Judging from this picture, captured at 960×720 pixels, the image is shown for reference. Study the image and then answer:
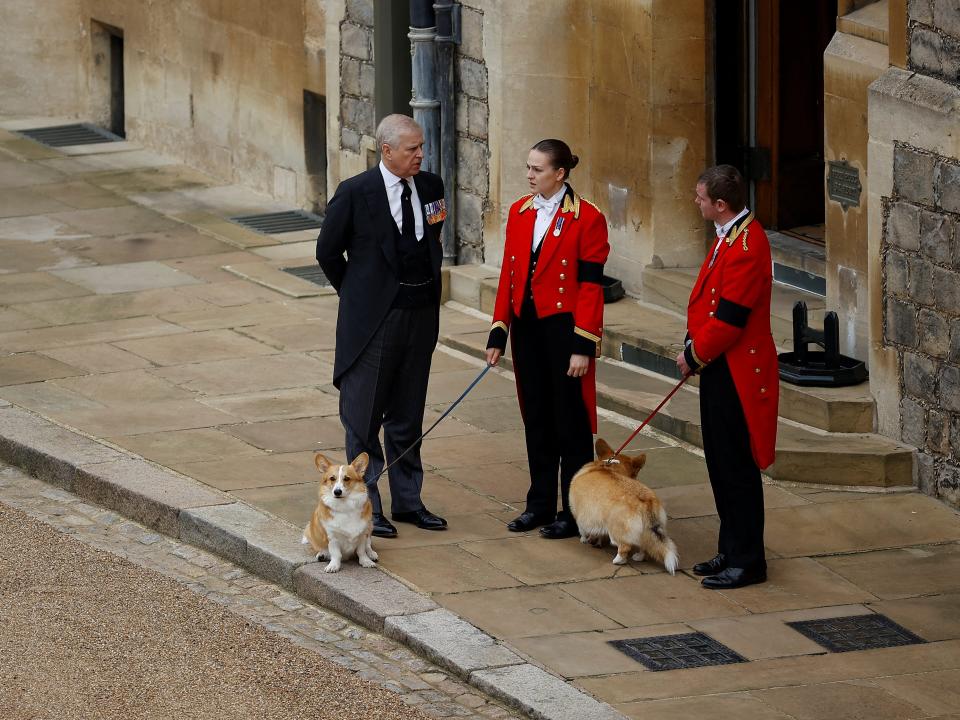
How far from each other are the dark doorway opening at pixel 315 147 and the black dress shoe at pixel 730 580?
862 cm

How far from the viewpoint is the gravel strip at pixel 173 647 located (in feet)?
24.5

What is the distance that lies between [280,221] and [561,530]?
25.9 feet

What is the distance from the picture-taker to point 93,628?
8.22m

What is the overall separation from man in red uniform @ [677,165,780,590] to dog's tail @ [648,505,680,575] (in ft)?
0.46

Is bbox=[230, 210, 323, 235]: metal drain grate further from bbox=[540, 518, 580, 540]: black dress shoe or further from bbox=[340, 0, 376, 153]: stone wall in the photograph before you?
bbox=[540, 518, 580, 540]: black dress shoe

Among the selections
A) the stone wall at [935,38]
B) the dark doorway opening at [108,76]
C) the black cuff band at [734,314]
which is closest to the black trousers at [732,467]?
the black cuff band at [734,314]

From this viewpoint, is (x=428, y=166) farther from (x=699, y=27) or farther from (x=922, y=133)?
(x=922, y=133)

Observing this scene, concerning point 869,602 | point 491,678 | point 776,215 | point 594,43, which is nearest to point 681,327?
point 776,215

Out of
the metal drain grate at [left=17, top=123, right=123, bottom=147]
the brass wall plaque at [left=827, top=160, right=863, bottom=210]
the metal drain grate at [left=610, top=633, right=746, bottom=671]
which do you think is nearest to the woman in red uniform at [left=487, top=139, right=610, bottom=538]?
the metal drain grate at [left=610, top=633, right=746, bottom=671]

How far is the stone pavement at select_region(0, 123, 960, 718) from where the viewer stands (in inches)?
305

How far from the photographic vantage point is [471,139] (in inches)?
550

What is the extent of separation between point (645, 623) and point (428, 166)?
6447 millimetres

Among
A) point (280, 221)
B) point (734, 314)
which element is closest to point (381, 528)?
point (734, 314)

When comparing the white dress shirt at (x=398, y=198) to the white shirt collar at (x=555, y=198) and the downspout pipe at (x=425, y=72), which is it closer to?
the white shirt collar at (x=555, y=198)
